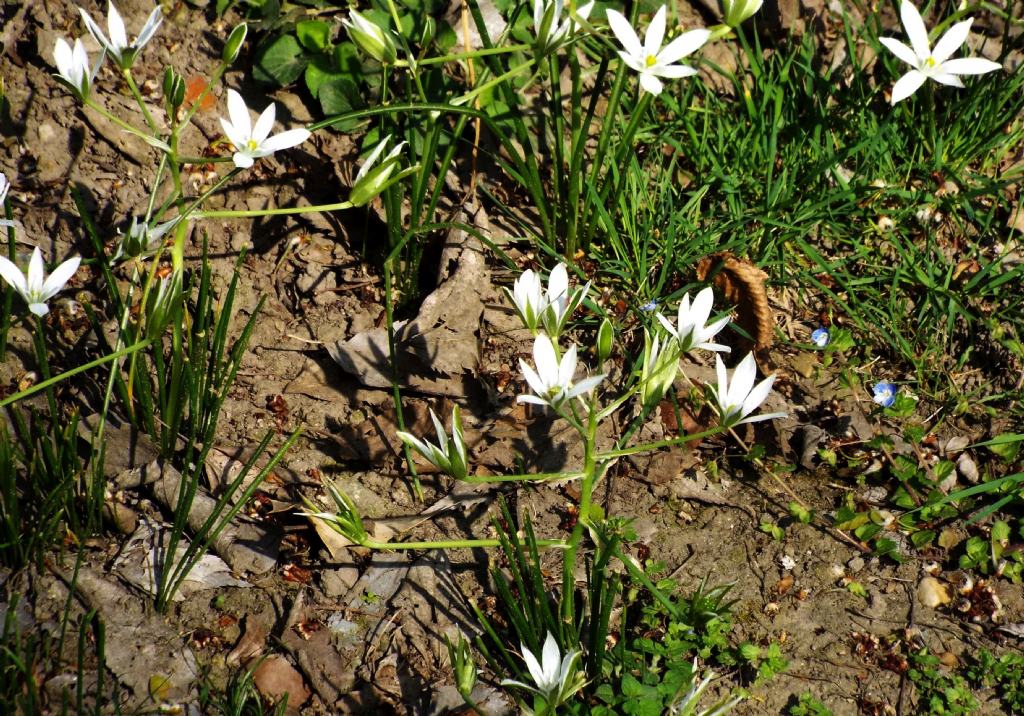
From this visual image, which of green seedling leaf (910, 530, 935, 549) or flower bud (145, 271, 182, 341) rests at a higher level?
flower bud (145, 271, 182, 341)

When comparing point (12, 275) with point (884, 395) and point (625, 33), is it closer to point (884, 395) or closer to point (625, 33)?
point (625, 33)

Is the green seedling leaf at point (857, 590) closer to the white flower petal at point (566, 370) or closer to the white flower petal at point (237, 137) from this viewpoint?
the white flower petal at point (566, 370)

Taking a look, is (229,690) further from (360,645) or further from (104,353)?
(104,353)

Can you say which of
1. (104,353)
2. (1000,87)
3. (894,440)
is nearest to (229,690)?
(104,353)

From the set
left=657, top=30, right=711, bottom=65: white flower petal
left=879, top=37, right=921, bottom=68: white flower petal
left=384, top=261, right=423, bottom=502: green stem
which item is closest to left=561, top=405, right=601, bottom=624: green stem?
left=384, top=261, right=423, bottom=502: green stem

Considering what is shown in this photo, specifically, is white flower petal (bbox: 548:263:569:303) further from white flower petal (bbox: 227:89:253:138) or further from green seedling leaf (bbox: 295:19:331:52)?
green seedling leaf (bbox: 295:19:331:52)

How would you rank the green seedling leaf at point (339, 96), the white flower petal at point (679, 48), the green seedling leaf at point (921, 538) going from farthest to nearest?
the green seedling leaf at point (339, 96), the green seedling leaf at point (921, 538), the white flower petal at point (679, 48)

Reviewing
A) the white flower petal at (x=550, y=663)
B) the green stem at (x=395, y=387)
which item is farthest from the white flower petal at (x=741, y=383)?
the green stem at (x=395, y=387)
